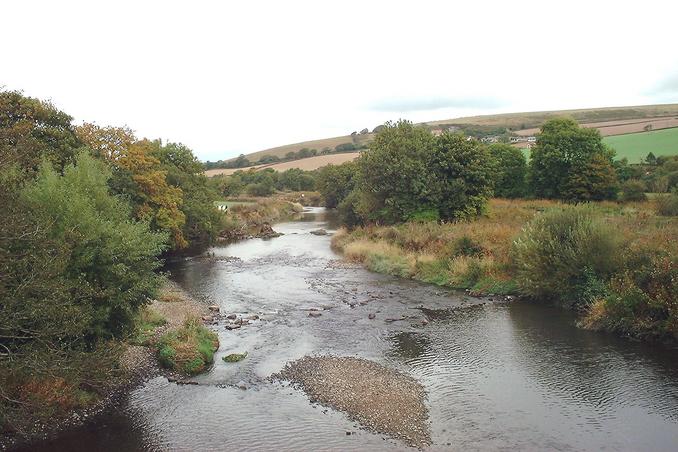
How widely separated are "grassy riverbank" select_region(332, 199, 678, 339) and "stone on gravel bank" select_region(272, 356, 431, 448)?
1181cm

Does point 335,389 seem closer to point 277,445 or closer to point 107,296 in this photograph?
point 277,445

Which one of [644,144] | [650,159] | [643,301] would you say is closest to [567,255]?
[643,301]

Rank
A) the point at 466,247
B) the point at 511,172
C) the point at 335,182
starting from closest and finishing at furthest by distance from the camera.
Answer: the point at 466,247, the point at 511,172, the point at 335,182

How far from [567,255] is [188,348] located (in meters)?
20.5

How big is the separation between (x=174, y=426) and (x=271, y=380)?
459cm

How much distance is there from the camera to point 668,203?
43.2m

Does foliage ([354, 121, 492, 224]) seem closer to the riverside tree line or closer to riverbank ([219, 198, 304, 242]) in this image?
riverbank ([219, 198, 304, 242])

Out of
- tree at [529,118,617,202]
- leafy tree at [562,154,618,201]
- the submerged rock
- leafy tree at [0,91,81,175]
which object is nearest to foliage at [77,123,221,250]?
leafy tree at [0,91,81,175]

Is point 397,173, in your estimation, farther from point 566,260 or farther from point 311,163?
point 311,163

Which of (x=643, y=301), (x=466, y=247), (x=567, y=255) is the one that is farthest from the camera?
(x=466, y=247)

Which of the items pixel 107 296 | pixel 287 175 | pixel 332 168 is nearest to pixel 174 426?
pixel 107 296

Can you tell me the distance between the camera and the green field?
70.2 metres

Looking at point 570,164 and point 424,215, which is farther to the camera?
point 570,164

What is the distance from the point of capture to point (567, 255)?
2909 centimetres
